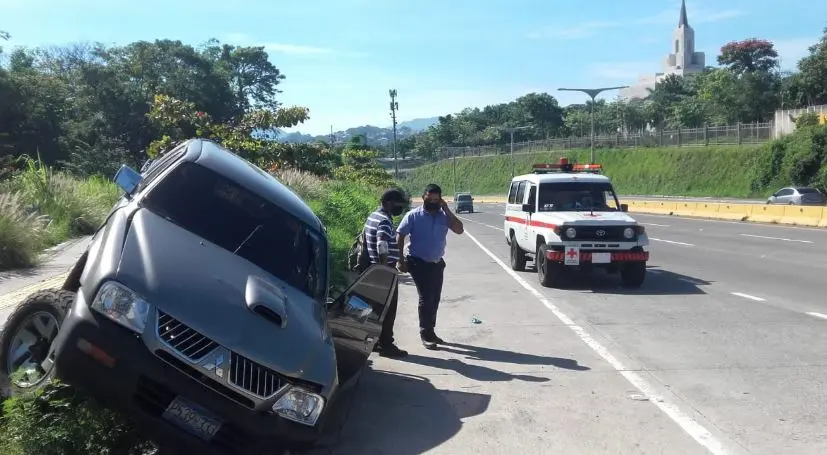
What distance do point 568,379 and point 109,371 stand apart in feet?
15.2

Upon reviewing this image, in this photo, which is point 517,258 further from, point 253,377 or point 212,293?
point 253,377

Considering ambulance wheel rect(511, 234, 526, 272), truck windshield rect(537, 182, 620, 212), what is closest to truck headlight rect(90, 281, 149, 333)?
truck windshield rect(537, 182, 620, 212)

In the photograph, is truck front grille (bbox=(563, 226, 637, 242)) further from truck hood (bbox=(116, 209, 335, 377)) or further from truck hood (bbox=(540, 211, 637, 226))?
truck hood (bbox=(116, 209, 335, 377))

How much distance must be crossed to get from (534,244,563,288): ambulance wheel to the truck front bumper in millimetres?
10224

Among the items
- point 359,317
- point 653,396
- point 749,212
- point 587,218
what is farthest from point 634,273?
point 749,212

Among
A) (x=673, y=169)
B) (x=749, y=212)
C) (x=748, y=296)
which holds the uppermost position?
(x=748, y=296)

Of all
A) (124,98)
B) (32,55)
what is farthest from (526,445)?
(32,55)

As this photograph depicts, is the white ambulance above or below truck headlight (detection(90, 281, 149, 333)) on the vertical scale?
below

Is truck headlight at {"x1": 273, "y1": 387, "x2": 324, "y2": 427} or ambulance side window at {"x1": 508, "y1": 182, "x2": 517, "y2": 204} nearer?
truck headlight at {"x1": 273, "y1": 387, "x2": 324, "y2": 427}

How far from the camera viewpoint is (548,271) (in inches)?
575

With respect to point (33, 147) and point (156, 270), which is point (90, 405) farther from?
point (33, 147)

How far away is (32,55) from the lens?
65812mm

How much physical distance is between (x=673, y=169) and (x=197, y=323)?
72488 millimetres

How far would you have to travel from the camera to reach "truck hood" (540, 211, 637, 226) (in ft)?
47.0
